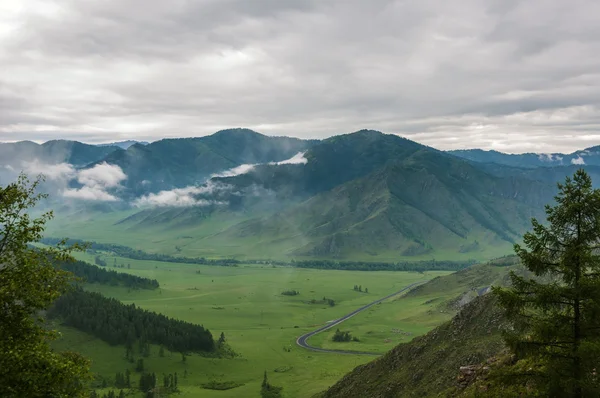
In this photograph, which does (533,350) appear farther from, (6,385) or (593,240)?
(6,385)

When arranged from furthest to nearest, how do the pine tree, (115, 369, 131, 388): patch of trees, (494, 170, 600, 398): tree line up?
the pine tree, (115, 369, 131, 388): patch of trees, (494, 170, 600, 398): tree

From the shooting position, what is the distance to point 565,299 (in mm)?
28375

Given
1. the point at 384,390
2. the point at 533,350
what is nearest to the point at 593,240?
the point at 533,350

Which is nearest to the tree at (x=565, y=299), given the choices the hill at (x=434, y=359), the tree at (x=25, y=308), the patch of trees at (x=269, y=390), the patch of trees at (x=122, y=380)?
the tree at (x=25, y=308)

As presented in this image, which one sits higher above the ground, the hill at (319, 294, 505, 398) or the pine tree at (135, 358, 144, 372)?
the hill at (319, 294, 505, 398)

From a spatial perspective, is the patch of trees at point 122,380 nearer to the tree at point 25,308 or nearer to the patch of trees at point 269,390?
the patch of trees at point 269,390

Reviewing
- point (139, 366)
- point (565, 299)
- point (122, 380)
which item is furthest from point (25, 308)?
point (139, 366)

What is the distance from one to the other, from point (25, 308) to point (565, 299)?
1235 inches

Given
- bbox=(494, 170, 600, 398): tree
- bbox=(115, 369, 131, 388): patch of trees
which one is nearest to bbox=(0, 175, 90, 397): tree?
bbox=(494, 170, 600, 398): tree

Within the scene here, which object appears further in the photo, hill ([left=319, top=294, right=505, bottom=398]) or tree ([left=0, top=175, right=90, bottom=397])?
hill ([left=319, top=294, right=505, bottom=398])

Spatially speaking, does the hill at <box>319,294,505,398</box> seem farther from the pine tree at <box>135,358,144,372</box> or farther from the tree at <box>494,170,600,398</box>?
the pine tree at <box>135,358,144,372</box>

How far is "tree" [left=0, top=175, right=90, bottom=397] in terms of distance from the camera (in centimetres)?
2392

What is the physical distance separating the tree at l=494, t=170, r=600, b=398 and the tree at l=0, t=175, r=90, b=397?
25.7 m

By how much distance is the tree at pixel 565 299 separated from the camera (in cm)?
2650
